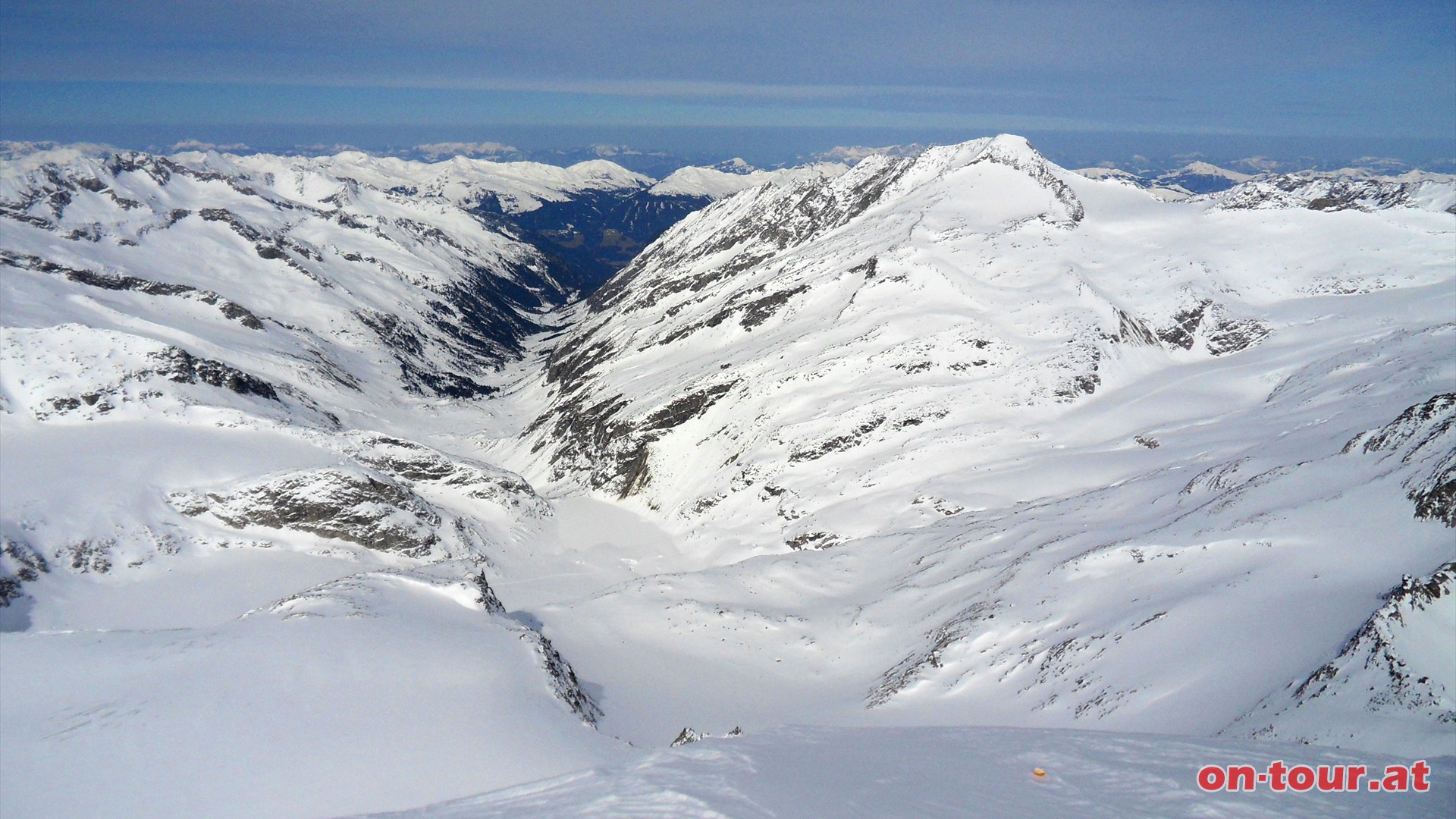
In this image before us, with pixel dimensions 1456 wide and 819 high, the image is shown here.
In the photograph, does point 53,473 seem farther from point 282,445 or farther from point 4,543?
point 282,445

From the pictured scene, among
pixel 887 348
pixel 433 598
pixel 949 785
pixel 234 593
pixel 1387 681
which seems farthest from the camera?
pixel 887 348

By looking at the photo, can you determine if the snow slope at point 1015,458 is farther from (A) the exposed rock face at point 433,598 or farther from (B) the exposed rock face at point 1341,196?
(B) the exposed rock face at point 1341,196

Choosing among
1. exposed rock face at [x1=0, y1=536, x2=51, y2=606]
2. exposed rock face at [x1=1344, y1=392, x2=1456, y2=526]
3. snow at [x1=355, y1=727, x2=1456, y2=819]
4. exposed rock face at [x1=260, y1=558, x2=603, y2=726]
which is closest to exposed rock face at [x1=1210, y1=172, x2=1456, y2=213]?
exposed rock face at [x1=1344, y1=392, x2=1456, y2=526]

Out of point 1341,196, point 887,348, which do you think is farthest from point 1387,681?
point 1341,196

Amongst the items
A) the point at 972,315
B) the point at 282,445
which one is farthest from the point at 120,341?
the point at 972,315

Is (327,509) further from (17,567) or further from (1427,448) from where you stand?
(1427,448)

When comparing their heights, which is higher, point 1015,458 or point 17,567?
point 17,567

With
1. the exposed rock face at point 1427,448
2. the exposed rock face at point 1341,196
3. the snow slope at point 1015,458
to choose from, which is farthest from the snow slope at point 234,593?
the exposed rock face at point 1341,196

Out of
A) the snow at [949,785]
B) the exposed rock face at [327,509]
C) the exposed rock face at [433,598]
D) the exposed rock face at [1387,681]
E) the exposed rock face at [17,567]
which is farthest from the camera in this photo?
the exposed rock face at [327,509]
